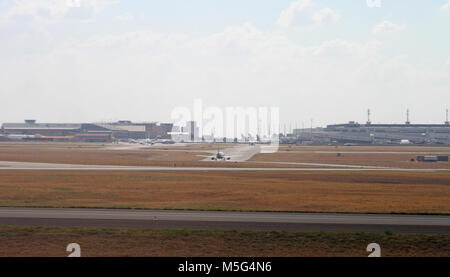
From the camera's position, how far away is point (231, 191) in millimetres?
38625

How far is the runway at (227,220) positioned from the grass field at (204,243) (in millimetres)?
1674

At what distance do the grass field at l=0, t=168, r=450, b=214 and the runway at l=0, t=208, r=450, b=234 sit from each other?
2.42 m

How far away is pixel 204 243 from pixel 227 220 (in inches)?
220

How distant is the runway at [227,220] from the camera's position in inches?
868

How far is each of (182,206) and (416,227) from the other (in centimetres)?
1546

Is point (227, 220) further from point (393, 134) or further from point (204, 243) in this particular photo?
point (393, 134)

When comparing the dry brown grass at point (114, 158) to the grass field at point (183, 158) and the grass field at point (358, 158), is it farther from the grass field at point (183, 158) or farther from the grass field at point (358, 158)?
the grass field at point (358, 158)

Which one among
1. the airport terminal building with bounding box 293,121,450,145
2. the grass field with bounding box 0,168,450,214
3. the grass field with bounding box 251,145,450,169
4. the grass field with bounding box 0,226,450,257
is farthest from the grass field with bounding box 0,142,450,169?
the airport terminal building with bounding box 293,121,450,145

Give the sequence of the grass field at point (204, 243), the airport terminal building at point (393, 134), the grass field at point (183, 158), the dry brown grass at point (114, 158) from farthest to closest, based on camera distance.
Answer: the airport terminal building at point (393, 134)
the grass field at point (183, 158)
the dry brown grass at point (114, 158)
the grass field at point (204, 243)

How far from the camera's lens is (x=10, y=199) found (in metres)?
31.8

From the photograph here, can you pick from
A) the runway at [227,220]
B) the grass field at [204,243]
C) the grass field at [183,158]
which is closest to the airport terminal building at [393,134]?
the grass field at [183,158]
